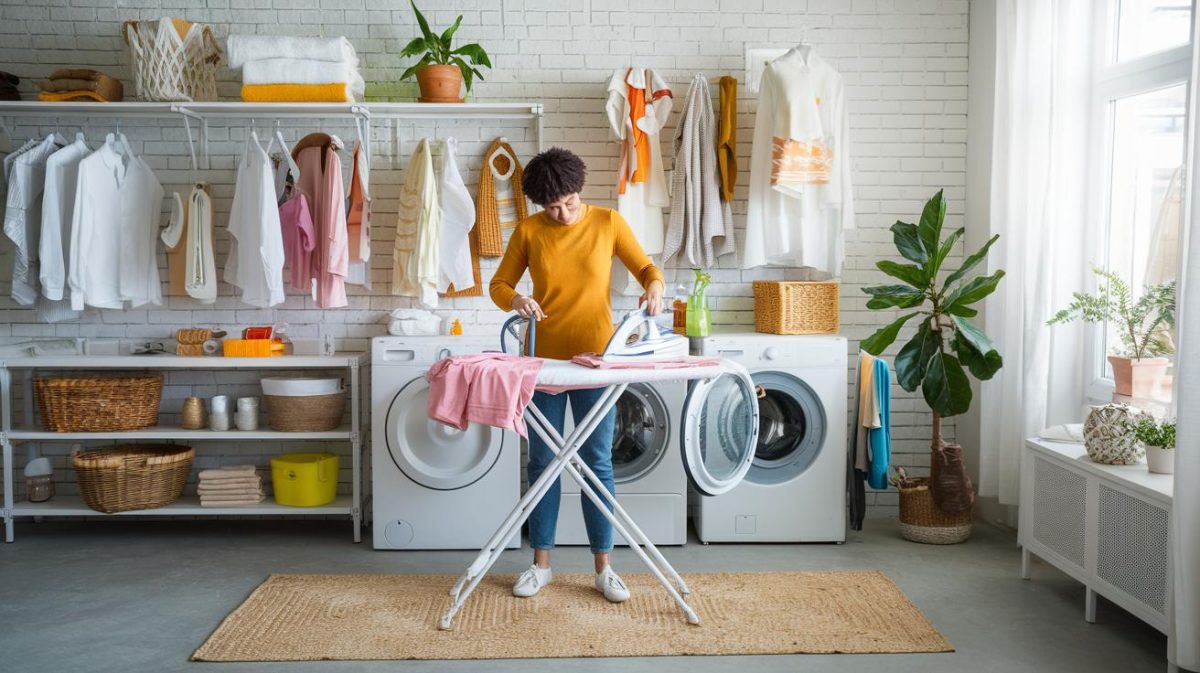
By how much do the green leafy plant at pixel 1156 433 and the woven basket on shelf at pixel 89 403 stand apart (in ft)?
12.9

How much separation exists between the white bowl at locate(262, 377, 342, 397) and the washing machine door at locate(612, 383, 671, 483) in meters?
1.30

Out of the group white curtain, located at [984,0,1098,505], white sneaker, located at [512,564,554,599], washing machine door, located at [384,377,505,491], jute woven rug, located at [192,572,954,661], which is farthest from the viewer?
washing machine door, located at [384,377,505,491]

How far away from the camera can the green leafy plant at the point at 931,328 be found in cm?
394

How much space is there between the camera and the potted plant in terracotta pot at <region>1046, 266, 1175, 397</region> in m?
3.37

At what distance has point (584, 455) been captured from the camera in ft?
11.2

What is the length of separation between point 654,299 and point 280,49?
2.19m

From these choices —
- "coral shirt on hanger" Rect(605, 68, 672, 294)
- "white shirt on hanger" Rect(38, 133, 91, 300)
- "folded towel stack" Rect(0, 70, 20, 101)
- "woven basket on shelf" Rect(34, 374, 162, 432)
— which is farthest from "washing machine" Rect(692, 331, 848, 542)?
"folded towel stack" Rect(0, 70, 20, 101)

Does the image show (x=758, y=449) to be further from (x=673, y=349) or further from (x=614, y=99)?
(x=614, y=99)

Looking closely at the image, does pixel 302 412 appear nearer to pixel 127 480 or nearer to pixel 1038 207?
pixel 127 480

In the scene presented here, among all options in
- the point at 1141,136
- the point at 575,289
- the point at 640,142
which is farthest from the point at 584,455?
the point at 1141,136

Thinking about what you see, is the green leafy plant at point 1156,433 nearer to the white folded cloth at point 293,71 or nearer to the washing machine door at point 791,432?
the washing machine door at point 791,432

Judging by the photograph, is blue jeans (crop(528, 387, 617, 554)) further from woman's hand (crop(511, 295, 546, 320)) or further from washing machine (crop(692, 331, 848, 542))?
washing machine (crop(692, 331, 848, 542))

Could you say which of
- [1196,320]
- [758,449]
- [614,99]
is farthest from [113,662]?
[1196,320]

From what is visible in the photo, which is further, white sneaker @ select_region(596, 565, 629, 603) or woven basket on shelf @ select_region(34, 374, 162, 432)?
woven basket on shelf @ select_region(34, 374, 162, 432)
